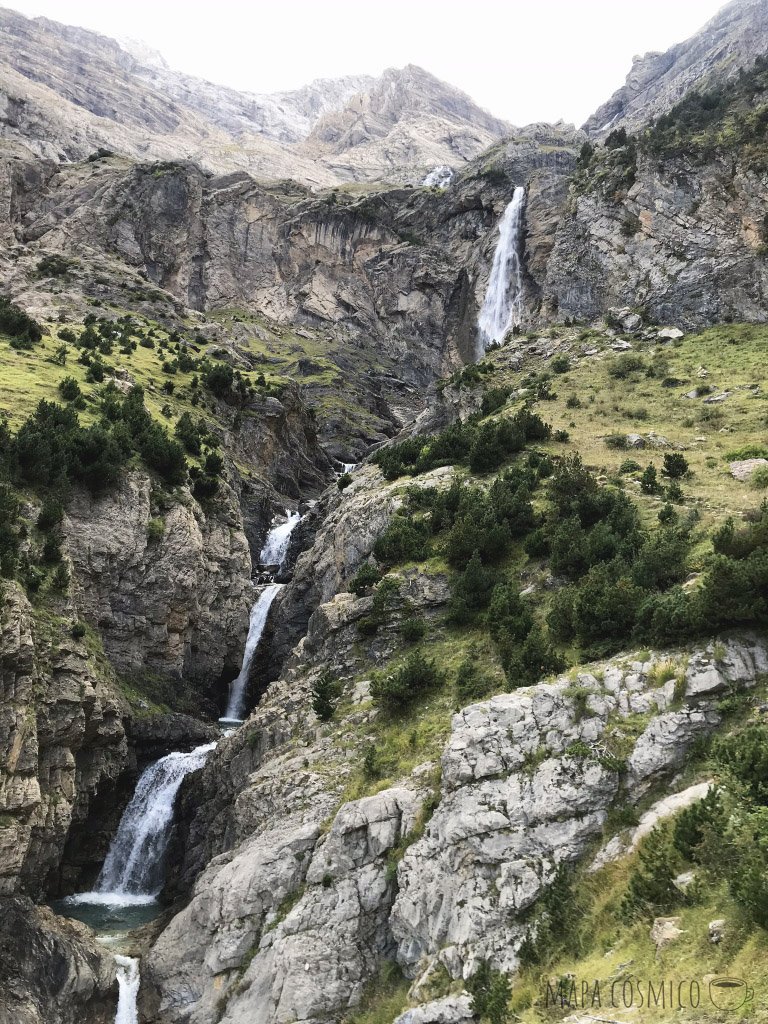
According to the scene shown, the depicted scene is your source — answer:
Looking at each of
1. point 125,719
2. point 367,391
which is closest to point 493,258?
point 367,391

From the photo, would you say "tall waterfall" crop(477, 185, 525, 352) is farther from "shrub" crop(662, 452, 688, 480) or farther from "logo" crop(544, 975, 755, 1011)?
"logo" crop(544, 975, 755, 1011)

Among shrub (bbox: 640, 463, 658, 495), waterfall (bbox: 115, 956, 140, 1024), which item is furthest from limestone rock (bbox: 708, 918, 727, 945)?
shrub (bbox: 640, 463, 658, 495)

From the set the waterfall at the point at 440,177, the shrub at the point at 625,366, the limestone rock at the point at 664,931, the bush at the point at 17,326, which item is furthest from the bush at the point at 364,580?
the waterfall at the point at 440,177

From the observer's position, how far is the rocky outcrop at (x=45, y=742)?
79.0 feet

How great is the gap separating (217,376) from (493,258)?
63647 mm

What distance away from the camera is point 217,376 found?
72.1 m

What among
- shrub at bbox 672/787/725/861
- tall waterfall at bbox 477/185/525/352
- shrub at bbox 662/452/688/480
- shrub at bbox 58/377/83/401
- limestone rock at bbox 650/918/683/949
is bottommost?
limestone rock at bbox 650/918/683/949

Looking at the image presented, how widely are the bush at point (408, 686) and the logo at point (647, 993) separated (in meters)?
11.5

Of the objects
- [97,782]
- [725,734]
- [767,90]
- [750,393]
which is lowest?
[97,782]

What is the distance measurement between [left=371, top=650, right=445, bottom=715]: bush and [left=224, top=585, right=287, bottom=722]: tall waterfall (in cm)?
2545

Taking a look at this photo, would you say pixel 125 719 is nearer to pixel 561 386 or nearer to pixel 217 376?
pixel 561 386

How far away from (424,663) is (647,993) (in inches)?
568

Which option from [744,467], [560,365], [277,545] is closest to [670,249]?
[560,365]

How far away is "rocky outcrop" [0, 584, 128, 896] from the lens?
2408cm
